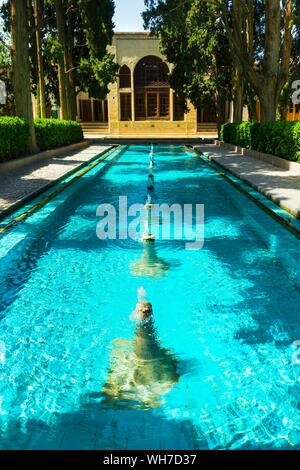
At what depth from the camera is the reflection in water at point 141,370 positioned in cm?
339

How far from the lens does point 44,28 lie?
25547 millimetres

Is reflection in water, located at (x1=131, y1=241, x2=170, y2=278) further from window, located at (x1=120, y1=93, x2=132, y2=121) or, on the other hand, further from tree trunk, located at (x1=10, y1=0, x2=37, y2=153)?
window, located at (x1=120, y1=93, x2=132, y2=121)

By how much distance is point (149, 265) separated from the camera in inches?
253

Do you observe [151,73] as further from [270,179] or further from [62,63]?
[270,179]

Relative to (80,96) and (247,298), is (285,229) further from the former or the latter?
(80,96)

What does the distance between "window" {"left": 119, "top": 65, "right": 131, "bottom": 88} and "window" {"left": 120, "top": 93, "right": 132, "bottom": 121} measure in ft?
2.81

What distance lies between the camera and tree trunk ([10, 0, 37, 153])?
15.7 meters

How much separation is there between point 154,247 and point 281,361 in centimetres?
354

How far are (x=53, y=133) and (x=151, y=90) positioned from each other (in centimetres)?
2195

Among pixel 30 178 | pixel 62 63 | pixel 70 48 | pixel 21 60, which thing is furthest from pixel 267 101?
pixel 70 48

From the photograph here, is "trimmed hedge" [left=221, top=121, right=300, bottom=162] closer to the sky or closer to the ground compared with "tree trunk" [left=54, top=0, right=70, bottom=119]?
closer to the ground

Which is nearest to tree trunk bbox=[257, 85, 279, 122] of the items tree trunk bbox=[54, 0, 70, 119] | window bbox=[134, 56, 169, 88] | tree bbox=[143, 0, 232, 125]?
tree bbox=[143, 0, 232, 125]
